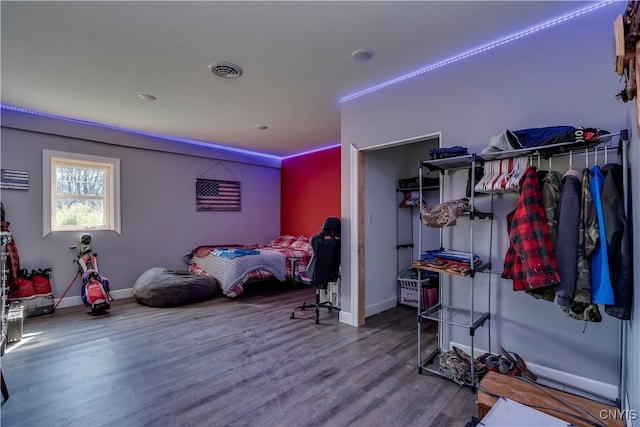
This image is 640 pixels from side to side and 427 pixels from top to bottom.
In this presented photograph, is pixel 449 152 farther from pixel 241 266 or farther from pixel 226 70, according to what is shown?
pixel 241 266

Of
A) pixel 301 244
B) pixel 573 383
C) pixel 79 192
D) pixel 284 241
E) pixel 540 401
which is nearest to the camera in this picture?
pixel 540 401

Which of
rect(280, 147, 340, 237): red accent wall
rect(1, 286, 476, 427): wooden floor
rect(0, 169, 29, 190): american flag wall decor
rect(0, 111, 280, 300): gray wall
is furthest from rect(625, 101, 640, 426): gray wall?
rect(0, 169, 29, 190): american flag wall decor

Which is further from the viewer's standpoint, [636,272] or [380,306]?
[380,306]

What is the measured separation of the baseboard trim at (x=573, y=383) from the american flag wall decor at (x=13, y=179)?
578cm

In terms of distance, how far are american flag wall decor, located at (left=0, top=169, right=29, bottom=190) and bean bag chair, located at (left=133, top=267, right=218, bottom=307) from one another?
186 centimetres

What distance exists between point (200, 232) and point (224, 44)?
3.93 m

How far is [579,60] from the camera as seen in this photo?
6.52 ft

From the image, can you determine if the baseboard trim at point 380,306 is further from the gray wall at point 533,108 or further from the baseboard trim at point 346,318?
the gray wall at point 533,108

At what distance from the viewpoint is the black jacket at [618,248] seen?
4.84 feet

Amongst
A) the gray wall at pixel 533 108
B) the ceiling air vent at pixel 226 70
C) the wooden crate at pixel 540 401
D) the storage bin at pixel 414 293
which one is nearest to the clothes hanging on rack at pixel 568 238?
the wooden crate at pixel 540 401

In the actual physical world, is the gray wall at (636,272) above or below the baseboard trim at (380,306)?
above

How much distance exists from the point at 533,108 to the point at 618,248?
45.2 inches

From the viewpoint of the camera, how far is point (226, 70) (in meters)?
2.69

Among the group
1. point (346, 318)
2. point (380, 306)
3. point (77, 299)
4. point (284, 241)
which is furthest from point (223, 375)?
point (284, 241)
